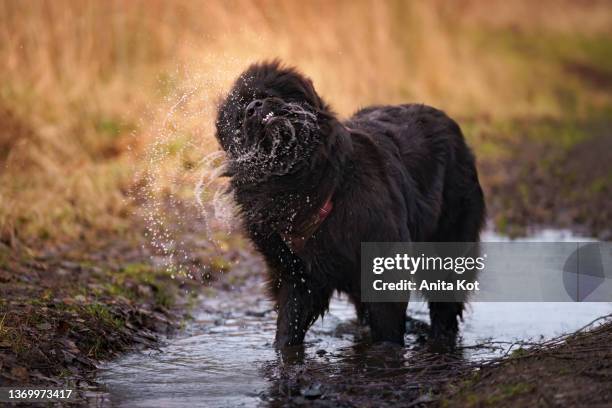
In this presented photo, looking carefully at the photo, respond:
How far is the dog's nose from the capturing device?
4871 millimetres

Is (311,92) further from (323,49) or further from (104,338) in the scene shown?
(323,49)

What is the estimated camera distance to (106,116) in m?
11.0

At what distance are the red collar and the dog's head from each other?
29 cm

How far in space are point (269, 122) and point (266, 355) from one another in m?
1.45

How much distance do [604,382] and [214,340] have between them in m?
2.75

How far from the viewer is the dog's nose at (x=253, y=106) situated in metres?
4.87

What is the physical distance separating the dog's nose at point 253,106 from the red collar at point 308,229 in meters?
0.65

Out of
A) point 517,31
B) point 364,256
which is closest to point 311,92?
point 364,256

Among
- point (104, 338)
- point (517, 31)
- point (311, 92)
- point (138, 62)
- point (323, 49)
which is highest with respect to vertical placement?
point (517, 31)

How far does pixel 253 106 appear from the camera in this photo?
4.89m

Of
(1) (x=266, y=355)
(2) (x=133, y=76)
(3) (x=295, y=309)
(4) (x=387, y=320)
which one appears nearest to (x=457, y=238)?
(4) (x=387, y=320)

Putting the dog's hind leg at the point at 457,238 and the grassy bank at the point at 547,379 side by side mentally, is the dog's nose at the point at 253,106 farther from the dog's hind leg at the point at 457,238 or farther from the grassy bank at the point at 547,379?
the dog's hind leg at the point at 457,238

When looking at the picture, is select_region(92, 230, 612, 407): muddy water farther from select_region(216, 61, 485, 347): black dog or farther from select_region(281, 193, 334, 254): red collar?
select_region(281, 193, 334, 254): red collar

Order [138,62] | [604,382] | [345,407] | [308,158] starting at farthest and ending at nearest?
1. [138,62]
2. [308,158]
3. [345,407]
4. [604,382]
